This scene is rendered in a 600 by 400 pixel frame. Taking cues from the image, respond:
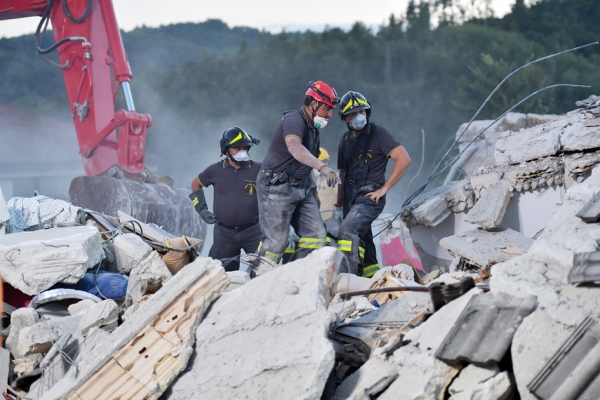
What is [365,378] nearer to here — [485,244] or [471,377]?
[471,377]

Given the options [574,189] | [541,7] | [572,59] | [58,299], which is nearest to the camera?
[574,189]

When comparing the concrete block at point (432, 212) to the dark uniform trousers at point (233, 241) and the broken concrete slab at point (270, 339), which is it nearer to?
the dark uniform trousers at point (233, 241)

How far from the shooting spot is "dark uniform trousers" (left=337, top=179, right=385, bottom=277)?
6.30 metres

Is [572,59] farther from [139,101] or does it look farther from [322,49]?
[139,101]

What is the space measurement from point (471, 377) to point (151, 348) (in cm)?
159

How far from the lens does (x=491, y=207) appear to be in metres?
6.20

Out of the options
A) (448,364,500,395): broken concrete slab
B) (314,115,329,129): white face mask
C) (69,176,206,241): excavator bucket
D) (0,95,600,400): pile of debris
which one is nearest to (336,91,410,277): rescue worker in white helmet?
(314,115,329,129): white face mask

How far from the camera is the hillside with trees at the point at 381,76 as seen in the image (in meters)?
24.5

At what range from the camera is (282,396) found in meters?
3.08

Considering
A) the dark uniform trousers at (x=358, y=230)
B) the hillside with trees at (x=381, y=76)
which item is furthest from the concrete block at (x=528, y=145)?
the hillside with trees at (x=381, y=76)

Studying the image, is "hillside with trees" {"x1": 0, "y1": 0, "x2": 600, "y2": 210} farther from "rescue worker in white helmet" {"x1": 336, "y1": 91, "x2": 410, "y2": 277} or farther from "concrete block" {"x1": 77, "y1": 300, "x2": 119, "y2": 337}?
"concrete block" {"x1": 77, "y1": 300, "x2": 119, "y2": 337}

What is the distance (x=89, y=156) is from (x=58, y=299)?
4282 millimetres

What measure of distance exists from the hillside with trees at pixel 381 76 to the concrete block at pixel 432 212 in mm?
15264

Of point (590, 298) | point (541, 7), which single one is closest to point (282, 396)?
point (590, 298)
